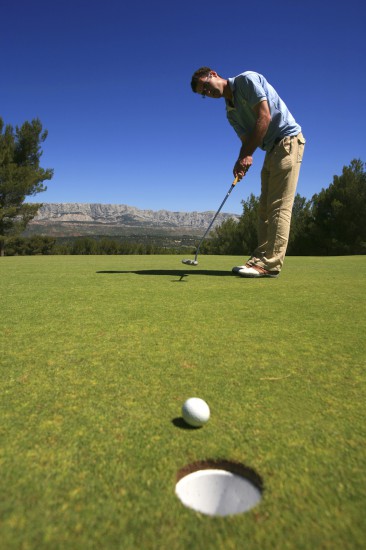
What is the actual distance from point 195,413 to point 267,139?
167 inches

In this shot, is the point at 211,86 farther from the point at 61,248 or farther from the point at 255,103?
the point at 61,248

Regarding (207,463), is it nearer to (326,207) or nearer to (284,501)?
(284,501)

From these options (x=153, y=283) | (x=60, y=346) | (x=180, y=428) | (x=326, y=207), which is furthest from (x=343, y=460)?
(x=326, y=207)

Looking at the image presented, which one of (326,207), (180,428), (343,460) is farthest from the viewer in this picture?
(326,207)

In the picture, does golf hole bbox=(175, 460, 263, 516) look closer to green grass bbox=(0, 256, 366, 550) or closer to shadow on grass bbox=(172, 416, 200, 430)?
green grass bbox=(0, 256, 366, 550)

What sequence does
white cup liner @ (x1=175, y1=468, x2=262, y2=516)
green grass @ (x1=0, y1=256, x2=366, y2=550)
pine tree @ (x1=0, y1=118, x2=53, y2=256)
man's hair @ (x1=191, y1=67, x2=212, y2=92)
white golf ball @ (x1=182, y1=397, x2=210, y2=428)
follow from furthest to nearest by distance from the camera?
pine tree @ (x1=0, y1=118, x2=53, y2=256) < man's hair @ (x1=191, y1=67, x2=212, y2=92) < white golf ball @ (x1=182, y1=397, x2=210, y2=428) < white cup liner @ (x1=175, y1=468, x2=262, y2=516) < green grass @ (x1=0, y1=256, x2=366, y2=550)

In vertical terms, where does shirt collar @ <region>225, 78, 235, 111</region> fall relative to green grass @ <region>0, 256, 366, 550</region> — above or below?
above

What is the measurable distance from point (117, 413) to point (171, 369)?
448mm

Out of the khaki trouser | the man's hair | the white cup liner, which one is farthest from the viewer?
the khaki trouser

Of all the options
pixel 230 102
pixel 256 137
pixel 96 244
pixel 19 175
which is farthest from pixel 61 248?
pixel 256 137

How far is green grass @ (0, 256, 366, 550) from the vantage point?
33.8 inches

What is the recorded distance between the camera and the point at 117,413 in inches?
52.1

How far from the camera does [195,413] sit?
1.25 metres

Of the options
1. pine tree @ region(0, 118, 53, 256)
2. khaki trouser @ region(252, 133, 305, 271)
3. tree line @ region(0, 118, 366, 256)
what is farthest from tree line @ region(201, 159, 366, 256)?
khaki trouser @ region(252, 133, 305, 271)
